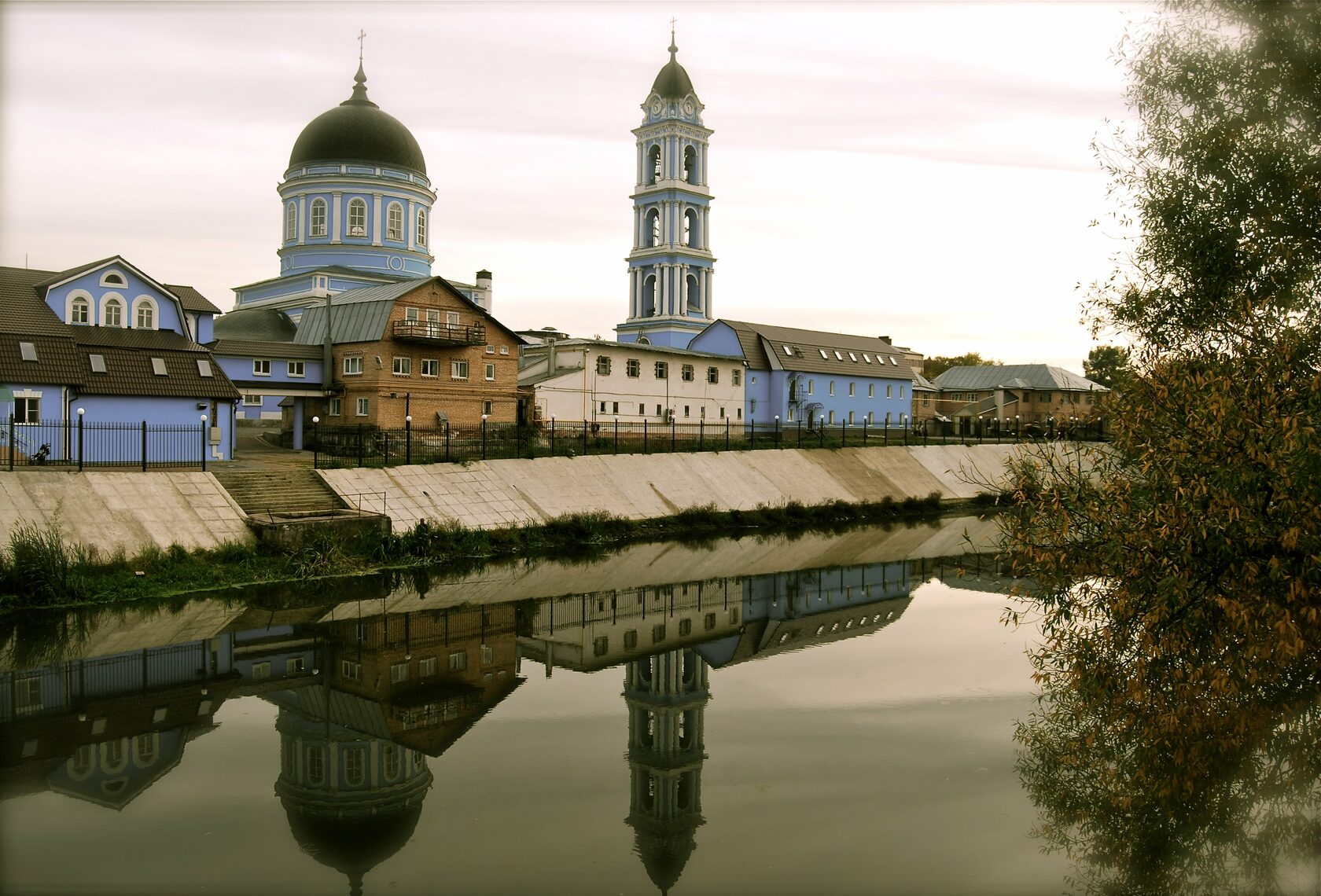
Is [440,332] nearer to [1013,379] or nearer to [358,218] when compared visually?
[358,218]

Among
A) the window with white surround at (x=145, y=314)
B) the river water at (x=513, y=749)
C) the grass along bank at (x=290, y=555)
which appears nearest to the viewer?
the river water at (x=513, y=749)

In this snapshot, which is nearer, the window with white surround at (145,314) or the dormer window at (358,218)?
the window with white surround at (145,314)

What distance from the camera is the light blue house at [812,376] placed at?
54219 mm

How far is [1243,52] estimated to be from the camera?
16.5 m

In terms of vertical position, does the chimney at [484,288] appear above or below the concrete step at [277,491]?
above

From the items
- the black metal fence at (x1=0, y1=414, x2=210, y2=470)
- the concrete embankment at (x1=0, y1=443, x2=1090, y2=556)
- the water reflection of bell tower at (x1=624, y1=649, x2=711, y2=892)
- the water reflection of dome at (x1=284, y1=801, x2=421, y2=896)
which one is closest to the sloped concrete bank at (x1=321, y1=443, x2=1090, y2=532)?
the concrete embankment at (x1=0, y1=443, x2=1090, y2=556)

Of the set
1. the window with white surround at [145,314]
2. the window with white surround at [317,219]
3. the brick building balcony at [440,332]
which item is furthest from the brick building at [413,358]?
the window with white surround at [317,219]

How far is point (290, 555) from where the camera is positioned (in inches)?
886

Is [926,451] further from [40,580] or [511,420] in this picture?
[40,580]

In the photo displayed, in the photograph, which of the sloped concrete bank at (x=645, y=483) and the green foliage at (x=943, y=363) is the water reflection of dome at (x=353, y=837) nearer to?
the sloped concrete bank at (x=645, y=483)

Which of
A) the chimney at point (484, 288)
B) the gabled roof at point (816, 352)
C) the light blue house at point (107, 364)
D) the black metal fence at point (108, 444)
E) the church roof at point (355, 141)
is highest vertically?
the church roof at point (355, 141)

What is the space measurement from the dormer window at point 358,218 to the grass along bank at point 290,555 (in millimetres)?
28521

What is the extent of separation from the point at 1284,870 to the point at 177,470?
2465cm

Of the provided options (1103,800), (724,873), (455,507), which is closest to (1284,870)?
(1103,800)
